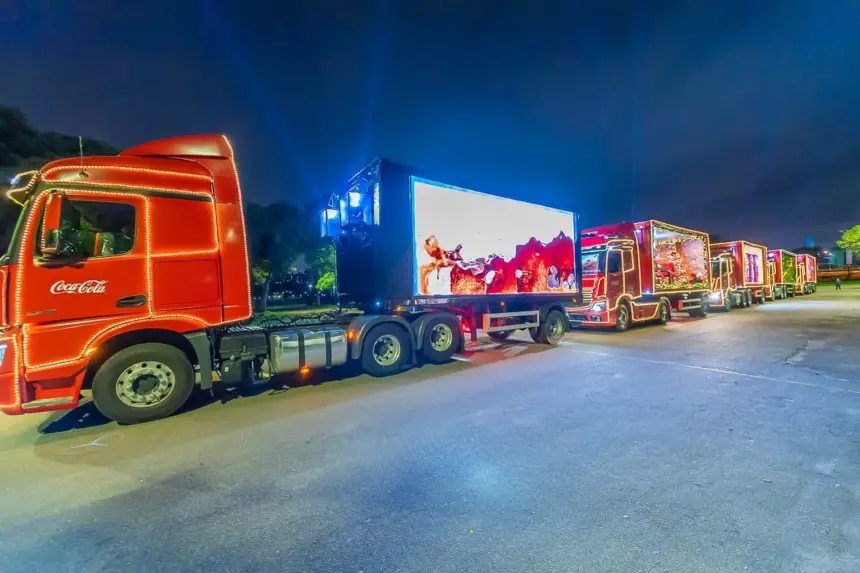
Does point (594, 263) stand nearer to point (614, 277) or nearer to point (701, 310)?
point (614, 277)

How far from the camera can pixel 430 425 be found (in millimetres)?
4883

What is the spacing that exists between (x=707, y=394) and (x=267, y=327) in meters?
6.91

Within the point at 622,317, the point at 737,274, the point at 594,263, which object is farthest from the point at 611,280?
the point at 737,274

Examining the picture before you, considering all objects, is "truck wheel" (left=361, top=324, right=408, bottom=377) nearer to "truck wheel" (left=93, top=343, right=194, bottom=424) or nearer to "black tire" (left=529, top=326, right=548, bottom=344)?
"truck wheel" (left=93, top=343, right=194, bottom=424)

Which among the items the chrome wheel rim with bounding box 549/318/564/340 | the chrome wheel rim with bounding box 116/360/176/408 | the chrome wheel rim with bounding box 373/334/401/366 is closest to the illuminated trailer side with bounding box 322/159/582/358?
the chrome wheel rim with bounding box 373/334/401/366

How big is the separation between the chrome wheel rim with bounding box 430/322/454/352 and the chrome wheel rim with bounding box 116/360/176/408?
4.51 metres

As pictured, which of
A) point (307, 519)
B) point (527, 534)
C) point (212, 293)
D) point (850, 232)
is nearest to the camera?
point (527, 534)

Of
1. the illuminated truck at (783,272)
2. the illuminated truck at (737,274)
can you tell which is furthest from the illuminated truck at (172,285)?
the illuminated truck at (783,272)

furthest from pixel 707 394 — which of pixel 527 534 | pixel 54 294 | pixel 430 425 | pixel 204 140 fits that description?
pixel 54 294

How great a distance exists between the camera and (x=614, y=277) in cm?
1384

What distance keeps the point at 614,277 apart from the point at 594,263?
2.90 ft

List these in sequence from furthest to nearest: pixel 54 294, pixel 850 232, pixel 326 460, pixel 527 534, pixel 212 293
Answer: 1. pixel 850 232
2. pixel 212 293
3. pixel 54 294
4. pixel 326 460
5. pixel 527 534

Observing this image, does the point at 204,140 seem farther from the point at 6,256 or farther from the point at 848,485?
the point at 848,485

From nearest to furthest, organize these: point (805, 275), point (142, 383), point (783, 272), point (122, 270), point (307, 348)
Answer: point (122, 270), point (142, 383), point (307, 348), point (783, 272), point (805, 275)
